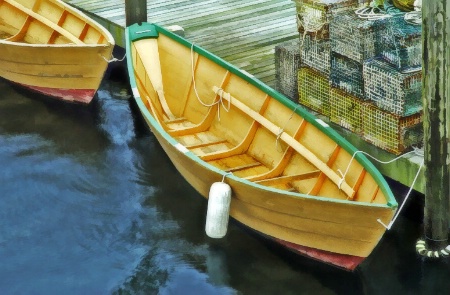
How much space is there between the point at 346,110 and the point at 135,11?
13.0 ft

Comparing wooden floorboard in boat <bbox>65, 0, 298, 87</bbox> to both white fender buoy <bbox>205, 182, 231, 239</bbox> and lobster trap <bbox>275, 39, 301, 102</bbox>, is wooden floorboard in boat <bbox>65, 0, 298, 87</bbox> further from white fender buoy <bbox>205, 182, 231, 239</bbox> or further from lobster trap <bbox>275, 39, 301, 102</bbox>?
white fender buoy <bbox>205, 182, 231, 239</bbox>

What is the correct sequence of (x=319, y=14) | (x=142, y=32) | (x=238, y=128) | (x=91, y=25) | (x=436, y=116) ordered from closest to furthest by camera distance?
(x=436, y=116)
(x=319, y=14)
(x=238, y=128)
(x=142, y=32)
(x=91, y=25)

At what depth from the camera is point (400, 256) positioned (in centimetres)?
852

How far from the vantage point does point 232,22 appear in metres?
12.8

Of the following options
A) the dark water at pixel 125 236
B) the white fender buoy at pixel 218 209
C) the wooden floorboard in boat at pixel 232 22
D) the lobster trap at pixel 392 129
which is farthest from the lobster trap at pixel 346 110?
the wooden floorboard in boat at pixel 232 22

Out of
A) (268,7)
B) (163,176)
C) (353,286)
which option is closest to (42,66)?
(163,176)

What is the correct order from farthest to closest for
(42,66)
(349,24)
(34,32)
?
(34,32), (42,66), (349,24)

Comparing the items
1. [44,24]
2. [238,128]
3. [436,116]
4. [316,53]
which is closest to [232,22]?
[44,24]

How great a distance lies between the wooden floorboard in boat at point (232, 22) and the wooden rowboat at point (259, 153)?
955 mm

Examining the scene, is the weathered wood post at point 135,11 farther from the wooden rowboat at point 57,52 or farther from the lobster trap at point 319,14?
the lobster trap at point 319,14

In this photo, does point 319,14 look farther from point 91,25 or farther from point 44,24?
point 44,24

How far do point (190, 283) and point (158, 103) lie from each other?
2.99 m

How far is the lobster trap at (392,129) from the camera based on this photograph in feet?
27.9

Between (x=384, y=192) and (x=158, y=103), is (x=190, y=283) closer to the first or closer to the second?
(x=384, y=192)
